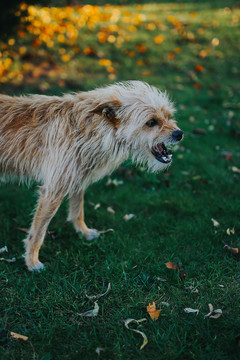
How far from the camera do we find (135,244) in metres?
3.67

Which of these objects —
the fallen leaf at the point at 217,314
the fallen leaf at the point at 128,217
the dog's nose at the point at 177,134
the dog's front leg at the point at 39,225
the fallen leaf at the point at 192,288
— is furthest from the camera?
the fallen leaf at the point at 128,217

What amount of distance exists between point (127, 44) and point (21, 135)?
710 cm

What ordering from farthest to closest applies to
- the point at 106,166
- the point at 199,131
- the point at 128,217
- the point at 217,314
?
the point at 199,131, the point at 128,217, the point at 106,166, the point at 217,314

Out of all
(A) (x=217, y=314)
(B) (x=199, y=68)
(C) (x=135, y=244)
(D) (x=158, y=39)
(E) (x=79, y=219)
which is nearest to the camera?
(A) (x=217, y=314)

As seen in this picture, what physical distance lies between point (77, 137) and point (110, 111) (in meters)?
0.41

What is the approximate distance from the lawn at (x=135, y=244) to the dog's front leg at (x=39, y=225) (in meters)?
0.14

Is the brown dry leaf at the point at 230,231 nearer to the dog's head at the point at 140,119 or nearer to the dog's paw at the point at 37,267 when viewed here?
the dog's head at the point at 140,119

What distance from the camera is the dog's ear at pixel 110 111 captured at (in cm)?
302

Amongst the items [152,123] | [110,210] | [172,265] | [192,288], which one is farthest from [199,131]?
[192,288]

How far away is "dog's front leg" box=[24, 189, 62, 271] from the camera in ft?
10.5

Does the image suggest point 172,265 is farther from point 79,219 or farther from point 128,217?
point 79,219

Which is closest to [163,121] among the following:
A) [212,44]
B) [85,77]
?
[85,77]

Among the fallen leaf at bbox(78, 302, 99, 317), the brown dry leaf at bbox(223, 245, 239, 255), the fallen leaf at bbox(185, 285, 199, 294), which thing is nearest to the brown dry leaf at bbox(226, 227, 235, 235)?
the brown dry leaf at bbox(223, 245, 239, 255)

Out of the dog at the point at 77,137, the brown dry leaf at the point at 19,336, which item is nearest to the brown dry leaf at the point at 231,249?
the dog at the point at 77,137
